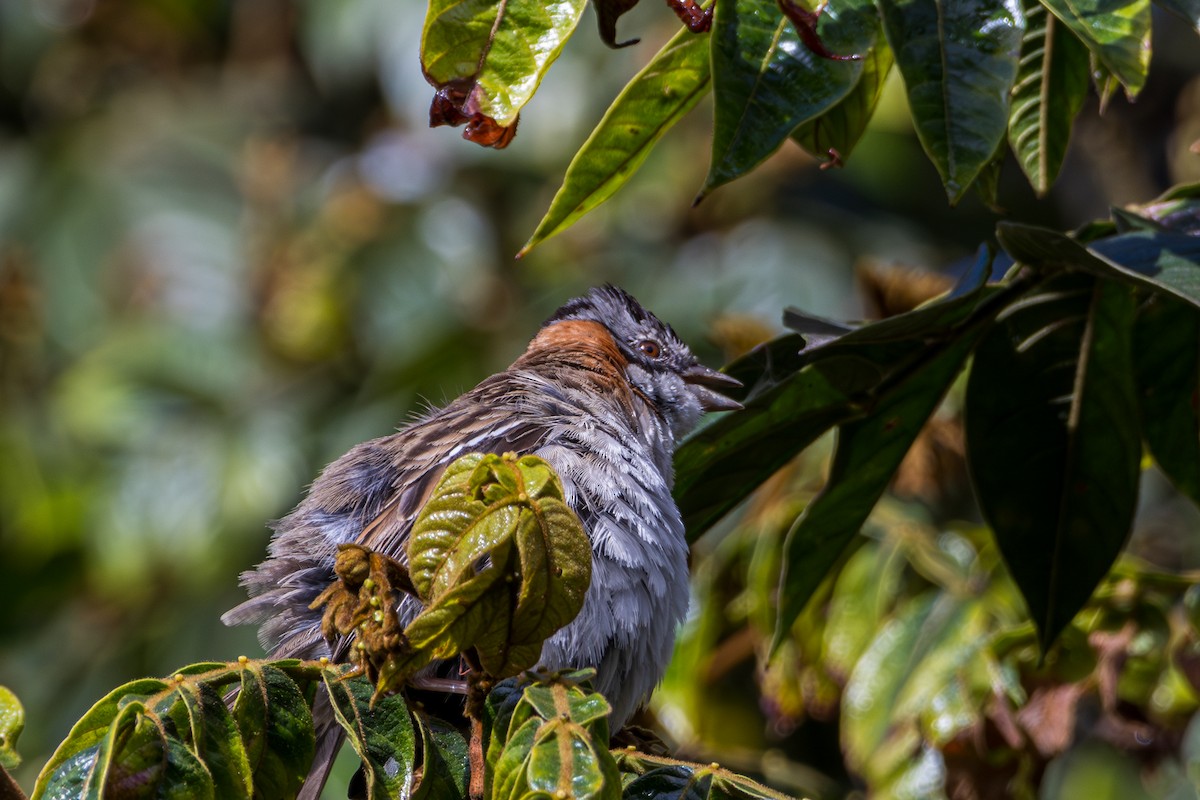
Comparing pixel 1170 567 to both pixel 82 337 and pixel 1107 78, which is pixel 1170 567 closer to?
pixel 1107 78

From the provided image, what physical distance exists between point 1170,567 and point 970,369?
396cm

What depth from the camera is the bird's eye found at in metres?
4.36

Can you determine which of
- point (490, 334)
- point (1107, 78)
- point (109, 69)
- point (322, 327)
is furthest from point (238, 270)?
point (1107, 78)

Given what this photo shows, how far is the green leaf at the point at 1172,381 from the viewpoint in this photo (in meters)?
3.15

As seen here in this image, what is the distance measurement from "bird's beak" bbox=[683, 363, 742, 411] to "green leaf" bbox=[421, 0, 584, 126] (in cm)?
166

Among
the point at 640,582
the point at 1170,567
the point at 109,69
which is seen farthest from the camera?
the point at 109,69

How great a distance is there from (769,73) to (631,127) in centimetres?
36

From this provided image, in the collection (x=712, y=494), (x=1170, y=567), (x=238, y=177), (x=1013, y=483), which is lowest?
(x=1170, y=567)

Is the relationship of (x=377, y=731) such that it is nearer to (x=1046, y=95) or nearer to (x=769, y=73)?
(x=769, y=73)

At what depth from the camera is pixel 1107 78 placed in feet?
8.98

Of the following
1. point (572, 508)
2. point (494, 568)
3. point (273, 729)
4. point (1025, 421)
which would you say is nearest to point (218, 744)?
point (273, 729)

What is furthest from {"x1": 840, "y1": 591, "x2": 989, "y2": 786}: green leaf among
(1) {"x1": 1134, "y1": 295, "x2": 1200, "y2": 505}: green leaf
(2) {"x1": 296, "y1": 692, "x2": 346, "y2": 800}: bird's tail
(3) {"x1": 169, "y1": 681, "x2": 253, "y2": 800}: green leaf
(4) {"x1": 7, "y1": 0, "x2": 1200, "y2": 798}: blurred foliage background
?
(3) {"x1": 169, "y1": 681, "x2": 253, "y2": 800}: green leaf

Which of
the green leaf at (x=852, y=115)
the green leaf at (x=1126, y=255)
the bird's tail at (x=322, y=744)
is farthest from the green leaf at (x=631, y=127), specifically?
the bird's tail at (x=322, y=744)

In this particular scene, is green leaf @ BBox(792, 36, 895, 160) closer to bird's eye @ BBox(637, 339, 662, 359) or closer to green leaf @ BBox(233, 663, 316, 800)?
green leaf @ BBox(233, 663, 316, 800)
